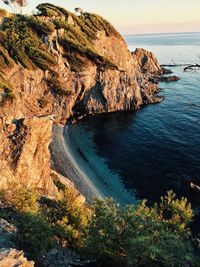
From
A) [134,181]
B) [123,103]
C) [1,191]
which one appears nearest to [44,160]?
[1,191]

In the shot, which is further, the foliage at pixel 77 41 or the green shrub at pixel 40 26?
the foliage at pixel 77 41

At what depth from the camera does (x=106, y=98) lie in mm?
72062

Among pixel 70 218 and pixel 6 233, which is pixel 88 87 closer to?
pixel 70 218

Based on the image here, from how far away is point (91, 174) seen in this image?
4084cm

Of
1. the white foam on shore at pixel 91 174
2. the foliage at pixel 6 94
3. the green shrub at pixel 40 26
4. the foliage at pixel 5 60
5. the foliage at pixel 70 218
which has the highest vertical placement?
the green shrub at pixel 40 26

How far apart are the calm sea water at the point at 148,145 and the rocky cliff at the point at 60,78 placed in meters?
9.04

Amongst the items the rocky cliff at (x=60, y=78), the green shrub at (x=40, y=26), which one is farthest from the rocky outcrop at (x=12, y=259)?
the green shrub at (x=40, y=26)

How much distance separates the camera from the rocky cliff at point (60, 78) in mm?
28609

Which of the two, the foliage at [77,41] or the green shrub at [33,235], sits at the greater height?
the foliage at [77,41]

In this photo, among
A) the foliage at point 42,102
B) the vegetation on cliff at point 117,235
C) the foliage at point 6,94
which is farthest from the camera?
the foliage at point 42,102

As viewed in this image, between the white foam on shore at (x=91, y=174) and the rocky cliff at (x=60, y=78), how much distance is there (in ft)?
37.2

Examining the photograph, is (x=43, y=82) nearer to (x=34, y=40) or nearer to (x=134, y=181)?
(x=34, y=40)

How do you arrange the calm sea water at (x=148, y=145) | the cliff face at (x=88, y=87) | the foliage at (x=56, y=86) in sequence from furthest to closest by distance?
1. the foliage at (x=56, y=86)
2. the cliff face at (x=88, y=87)
3. the calm sea water at (x=148, y=145)

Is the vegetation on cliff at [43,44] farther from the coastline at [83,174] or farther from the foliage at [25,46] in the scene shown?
the coastline at [83,174]
